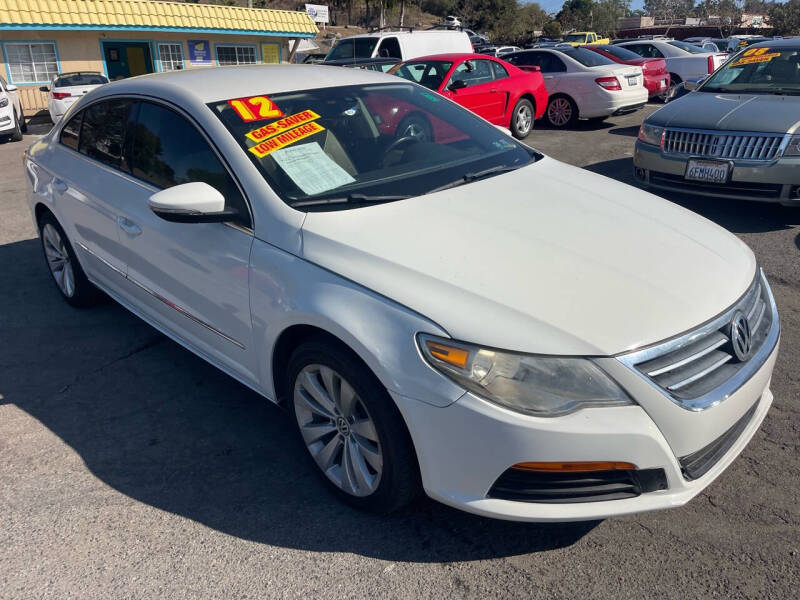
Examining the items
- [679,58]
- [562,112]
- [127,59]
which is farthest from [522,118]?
[127,59]

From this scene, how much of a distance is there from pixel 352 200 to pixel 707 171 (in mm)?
4492

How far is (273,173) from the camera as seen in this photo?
2.93m

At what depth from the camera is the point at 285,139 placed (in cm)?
Answer: 310

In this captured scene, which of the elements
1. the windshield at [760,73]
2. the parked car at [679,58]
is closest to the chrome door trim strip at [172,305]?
the windshield at [760,73]

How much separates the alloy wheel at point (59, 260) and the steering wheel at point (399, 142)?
8.38 feet

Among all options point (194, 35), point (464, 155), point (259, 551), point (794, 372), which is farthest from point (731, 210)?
point (194, 35)

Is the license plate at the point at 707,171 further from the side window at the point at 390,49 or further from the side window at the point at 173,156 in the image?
the side window at the point at 390,49

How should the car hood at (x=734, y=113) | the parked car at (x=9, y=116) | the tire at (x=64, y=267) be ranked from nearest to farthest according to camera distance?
the tire at (x=64, y=267) → the car hood at (x=734, y=113) → the parked car at (x=9, y=116)

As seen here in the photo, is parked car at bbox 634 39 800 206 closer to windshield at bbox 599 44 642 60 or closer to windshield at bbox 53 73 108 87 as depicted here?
windshield at bbox 599 44 642 60

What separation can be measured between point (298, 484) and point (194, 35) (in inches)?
899

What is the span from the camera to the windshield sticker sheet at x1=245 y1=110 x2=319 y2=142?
3064 mm

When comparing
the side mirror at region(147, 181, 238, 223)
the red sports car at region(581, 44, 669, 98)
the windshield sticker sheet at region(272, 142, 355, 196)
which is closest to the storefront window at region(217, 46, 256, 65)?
the red sports car at region(581, 44, 669, 98)

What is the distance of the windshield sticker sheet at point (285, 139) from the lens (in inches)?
118

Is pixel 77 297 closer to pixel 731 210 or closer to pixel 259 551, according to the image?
pixel 259 551
